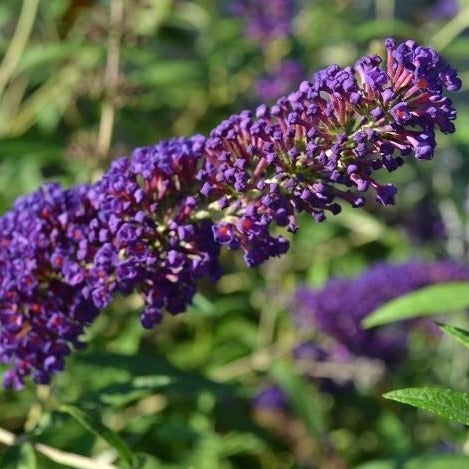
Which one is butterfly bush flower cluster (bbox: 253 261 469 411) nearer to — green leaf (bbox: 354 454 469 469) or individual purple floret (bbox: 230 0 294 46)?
green leaf (bbox: 354 454 469 469)

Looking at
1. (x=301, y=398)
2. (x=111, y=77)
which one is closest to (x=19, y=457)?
(x=301, y=398)

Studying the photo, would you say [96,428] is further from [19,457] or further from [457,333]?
[457,333]

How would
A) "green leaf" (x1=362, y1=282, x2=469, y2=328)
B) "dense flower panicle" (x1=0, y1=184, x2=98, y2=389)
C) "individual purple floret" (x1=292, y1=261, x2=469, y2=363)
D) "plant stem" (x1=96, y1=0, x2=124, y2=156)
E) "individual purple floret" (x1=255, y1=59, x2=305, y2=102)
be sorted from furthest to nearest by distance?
"individual purple floret" (x1=255, y1=59, x2=305, y2=102)
"plant stem" (x1=96, y1=0, x2=124, y2=156)
"individual purple floret" (x1=292, y1=261, x2=469, y2=363)
"green leaf" (x1=362, y1=282, x2=469, y2=328)
"dense flower panicle" (x1=0, y1=184, x2=98, y2=389)

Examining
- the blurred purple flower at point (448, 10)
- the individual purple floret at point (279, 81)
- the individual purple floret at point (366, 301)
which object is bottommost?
the individual purple floret at point (366, 301)

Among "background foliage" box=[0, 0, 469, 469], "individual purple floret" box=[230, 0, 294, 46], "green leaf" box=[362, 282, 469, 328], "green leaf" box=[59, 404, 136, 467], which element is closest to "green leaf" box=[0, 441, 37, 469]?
"background foliage" box=[0, 0, 469, 469]

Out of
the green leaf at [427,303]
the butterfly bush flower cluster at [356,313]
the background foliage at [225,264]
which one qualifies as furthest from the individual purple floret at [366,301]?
the green leaf at [427,303]

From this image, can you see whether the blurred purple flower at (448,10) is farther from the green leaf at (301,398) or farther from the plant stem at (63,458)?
the plant stem at (63,458)
